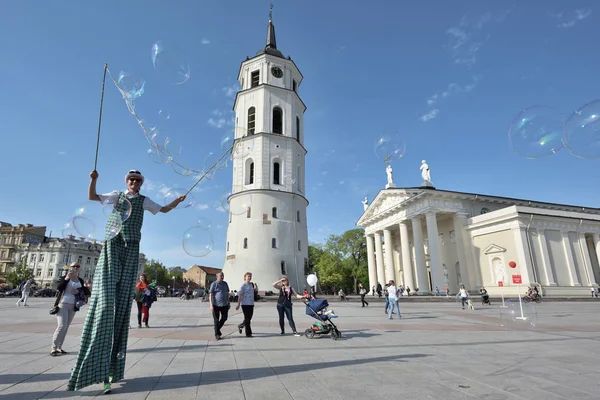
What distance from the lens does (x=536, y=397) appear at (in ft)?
13.4

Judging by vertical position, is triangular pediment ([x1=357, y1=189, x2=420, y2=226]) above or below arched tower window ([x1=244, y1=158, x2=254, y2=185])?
below

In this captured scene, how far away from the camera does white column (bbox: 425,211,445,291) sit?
→ 40.2 m

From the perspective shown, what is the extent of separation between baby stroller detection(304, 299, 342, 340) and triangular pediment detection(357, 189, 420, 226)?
1473 inches

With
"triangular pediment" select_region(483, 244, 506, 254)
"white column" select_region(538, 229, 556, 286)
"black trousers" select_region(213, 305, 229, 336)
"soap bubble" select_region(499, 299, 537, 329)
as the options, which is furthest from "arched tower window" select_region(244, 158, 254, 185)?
"white column" select_region(538, 229, 556, 286)

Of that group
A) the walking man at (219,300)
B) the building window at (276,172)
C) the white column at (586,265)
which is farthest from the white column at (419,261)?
the walking man at (219,300)

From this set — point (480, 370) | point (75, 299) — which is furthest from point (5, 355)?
point (480, 370)

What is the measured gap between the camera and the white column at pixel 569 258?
128 feet

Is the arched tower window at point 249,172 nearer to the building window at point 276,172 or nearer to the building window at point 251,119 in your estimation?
the building window at point 276,172

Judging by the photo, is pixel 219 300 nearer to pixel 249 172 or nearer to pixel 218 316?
pixel 218 316

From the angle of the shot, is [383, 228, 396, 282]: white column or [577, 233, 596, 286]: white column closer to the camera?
[577, 233, 596, 286]: white column

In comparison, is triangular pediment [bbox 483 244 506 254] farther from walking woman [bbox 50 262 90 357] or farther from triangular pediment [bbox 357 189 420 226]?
walking woman [bbox 50 262 90 357]

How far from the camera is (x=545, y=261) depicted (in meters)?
38.2

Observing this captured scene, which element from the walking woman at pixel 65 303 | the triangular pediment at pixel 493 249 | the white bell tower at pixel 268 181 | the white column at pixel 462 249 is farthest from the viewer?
the white column at pixel 462 249

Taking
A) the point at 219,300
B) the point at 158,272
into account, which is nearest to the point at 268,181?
the point at 219,300
